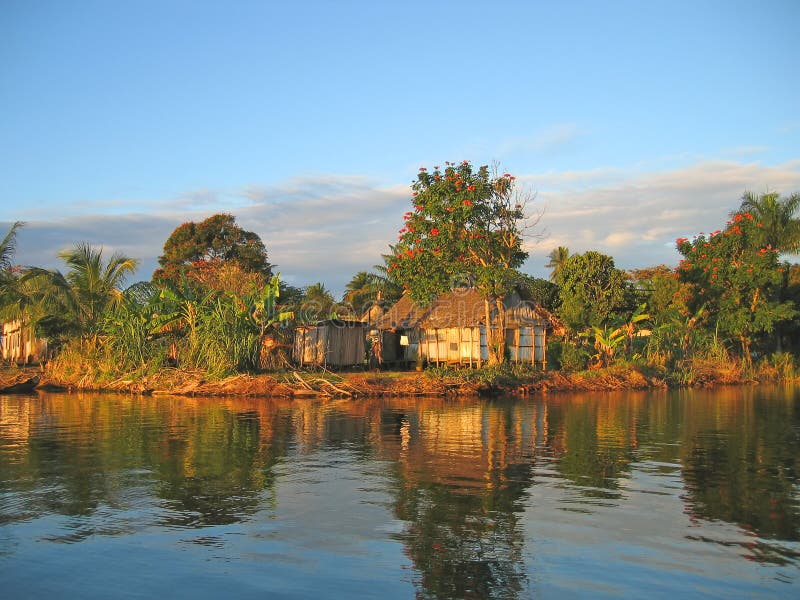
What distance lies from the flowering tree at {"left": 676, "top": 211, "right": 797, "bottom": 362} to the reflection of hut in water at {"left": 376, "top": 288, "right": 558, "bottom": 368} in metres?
7.40

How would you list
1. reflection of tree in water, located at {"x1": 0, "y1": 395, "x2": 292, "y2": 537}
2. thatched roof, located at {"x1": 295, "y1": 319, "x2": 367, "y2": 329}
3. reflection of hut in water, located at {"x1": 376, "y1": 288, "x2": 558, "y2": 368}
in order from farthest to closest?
reflection of hut in water, located at {"x1": 376, "y1": 288, "x2": 558, "y2": 368}, thatched roof, located at {"x1": 295, "y1": 319, "x2": 367, "y2": 329}, reflection of tree in water, located at {"x1": 0, "y1": 395, "x2": 292, "y2": 537}

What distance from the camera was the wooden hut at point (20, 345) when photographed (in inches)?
1367

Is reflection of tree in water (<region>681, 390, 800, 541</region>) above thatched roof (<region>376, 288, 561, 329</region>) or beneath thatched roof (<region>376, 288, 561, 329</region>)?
beneath

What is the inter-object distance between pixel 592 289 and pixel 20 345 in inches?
1053

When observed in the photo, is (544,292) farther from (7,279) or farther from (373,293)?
(7,279)

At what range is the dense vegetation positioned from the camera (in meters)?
26.3

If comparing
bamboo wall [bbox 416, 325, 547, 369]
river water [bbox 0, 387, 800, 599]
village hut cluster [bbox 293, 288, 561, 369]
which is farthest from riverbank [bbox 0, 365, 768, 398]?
river water [bbox 0, 387, 800, 599]

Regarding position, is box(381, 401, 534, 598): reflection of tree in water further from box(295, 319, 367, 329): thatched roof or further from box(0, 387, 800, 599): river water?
box(295, 319, 367, 329): thatched roof

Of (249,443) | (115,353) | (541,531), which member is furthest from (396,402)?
(541,531)

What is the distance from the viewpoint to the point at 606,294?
2947cm

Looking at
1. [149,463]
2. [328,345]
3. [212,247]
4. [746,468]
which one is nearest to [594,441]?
[746,468]

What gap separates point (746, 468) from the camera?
38.5 feet

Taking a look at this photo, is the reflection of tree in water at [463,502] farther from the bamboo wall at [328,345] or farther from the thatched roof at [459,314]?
the thatched roof at [459,314]

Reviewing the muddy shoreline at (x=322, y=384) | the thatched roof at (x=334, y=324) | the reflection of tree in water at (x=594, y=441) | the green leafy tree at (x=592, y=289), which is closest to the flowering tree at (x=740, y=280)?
the green leafy tree at (x=592, y=289)
